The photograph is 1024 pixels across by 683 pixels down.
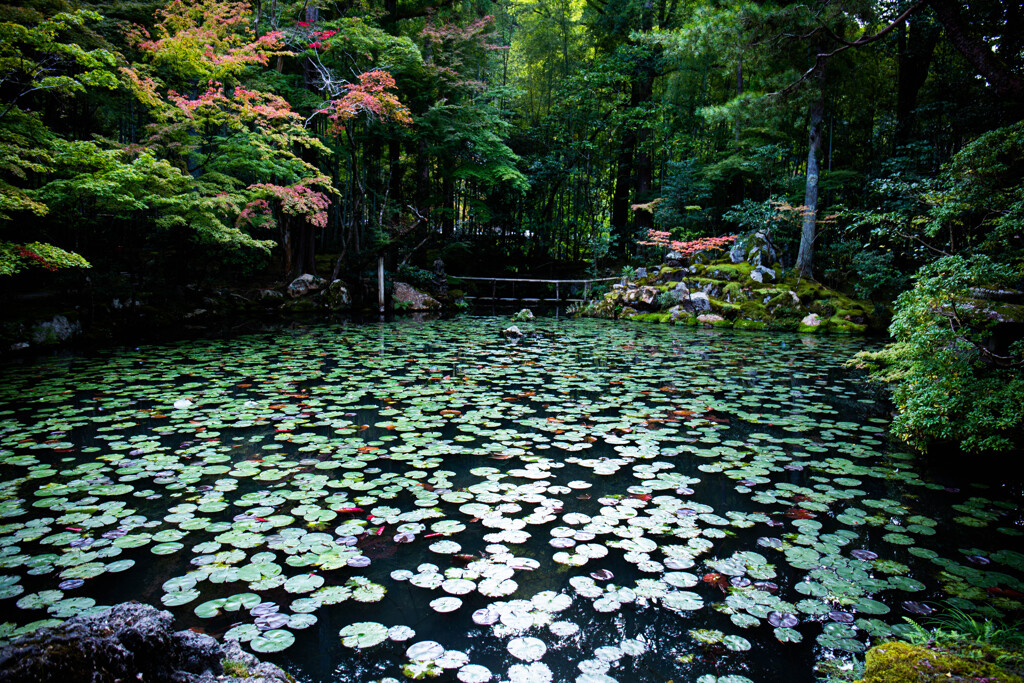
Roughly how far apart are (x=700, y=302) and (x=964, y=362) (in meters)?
8.52

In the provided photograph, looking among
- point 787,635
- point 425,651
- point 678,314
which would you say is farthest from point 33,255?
point 678,314

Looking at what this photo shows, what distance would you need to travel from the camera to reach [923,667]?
121cm

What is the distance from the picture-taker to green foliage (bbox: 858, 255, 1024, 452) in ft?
9.83

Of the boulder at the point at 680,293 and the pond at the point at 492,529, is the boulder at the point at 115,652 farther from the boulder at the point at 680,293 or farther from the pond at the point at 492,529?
the boulder at the point at 680,293

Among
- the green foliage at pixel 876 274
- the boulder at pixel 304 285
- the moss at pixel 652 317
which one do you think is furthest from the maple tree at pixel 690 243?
the boulder at pixel 304 285

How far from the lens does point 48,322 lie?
23.0ft

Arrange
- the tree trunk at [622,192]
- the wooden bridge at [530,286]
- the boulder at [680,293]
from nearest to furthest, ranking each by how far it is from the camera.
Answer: the boulder at [680,293], the wooden bridge at [530,286], the tree trunk at [622,192]

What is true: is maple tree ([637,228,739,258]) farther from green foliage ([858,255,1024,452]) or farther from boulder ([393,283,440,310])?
green foliage ([858,255,1024,452])

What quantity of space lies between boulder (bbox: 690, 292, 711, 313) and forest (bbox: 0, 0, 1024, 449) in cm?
220

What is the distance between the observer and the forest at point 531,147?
427cm

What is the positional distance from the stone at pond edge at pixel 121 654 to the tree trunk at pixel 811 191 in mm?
12773

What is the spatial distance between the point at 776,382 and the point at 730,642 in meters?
4.56

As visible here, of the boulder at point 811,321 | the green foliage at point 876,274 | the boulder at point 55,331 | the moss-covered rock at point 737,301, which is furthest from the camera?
the moss-covered rock at point 737,301

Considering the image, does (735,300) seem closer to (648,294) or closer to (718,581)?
(648,294)
